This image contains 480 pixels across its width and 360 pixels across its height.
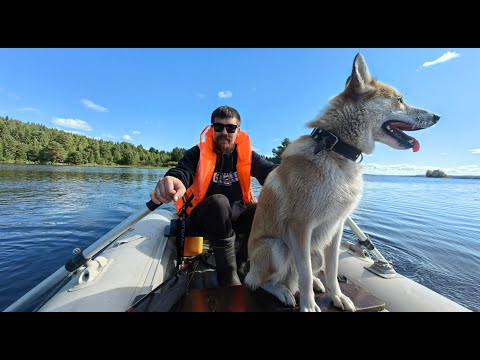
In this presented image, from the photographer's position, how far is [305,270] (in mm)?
1854

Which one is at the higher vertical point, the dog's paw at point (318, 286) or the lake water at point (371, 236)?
the dog's paw at point (318, 286)

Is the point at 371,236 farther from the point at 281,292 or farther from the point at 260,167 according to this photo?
the point at 281,292

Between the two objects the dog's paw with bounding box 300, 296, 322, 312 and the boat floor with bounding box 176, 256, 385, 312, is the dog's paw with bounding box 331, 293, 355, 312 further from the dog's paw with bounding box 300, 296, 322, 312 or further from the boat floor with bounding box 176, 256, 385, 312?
the dog's paw with bounding box 300, 296, 322, 312

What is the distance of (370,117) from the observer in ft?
6.57

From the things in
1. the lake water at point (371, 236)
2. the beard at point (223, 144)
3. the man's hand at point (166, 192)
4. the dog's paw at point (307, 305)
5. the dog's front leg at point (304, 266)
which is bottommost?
the lake water at point (371, 236)

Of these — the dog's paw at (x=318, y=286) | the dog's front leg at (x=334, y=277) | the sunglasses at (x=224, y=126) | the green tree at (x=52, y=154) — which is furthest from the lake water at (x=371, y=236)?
the green tree at (x=52, y=154)

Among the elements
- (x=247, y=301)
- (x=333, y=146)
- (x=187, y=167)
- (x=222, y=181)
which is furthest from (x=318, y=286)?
(x=187, y=167)

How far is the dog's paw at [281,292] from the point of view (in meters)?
2.02

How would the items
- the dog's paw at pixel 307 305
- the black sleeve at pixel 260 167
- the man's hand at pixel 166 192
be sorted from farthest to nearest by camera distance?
1. the black sleeve at pixel 260 167
2. the man's hand at pixel 166 192
3. the dog's paw at pixel 307 305

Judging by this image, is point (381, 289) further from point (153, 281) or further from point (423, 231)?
point (423, 231)

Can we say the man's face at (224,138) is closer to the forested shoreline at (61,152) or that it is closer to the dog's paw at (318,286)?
the dog's paw at (318,286)

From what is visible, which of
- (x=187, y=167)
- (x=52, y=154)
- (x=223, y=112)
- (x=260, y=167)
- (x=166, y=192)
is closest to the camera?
(x=166, y=192)

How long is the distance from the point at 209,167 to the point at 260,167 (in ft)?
2.95
